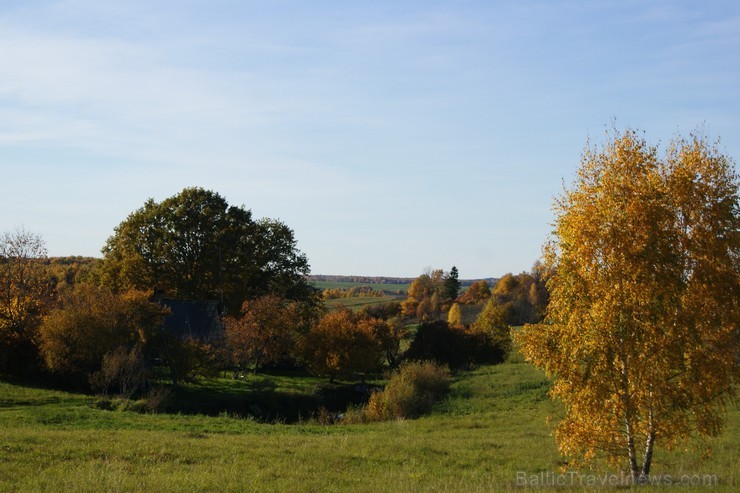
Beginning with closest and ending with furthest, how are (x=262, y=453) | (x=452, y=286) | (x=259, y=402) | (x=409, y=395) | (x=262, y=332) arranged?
(x=262, y=453), (x=409, y=395), (x=259, y=402), (x=262, y=332), (x=452, y=286)

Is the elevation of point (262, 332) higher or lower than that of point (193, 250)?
lower

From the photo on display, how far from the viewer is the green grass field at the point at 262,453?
13898 mm

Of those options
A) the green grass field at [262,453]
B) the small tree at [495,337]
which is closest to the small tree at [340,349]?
the small tree at [495,337]

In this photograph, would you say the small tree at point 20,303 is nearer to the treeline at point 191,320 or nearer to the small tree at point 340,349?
the treeline at point 191,320

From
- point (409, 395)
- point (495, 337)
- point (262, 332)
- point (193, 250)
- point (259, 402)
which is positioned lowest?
A: point (259, 402)

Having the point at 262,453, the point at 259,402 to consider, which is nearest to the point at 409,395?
the point at 259,402

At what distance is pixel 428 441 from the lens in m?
23.2

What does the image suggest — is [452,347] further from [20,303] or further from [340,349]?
[20,303]

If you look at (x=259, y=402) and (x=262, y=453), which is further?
(x=259, y=402)

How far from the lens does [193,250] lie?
57.1 metres

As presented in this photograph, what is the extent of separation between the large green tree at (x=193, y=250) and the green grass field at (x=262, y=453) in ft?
78.2

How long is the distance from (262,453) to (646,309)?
425 inches

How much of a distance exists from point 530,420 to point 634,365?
59.9ft

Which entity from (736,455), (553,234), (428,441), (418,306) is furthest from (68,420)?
(418,306)
